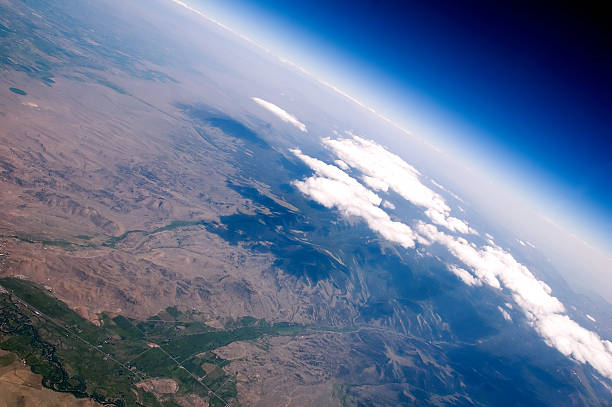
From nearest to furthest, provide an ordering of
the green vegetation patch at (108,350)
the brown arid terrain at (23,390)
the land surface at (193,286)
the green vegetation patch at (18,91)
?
1. the brown arid terrain at (23,390)
2. the green vegetation patch at (108,350)
3. the land surface at (193,286)
4. the green vegetation patch at (18,91)

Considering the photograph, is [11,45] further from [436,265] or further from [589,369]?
[589,369]

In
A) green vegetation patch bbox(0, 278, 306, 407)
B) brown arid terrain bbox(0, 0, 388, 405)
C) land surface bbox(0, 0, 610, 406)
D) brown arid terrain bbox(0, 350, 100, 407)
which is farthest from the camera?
brown arid terrain bbox(0, 0, 388, 405)

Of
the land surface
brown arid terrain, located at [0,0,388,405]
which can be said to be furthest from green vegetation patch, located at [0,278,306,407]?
brown arid terrain, located at [0,0,388,405]

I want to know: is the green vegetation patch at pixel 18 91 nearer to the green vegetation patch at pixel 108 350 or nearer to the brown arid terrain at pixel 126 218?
the brown arid terrain at pixel 126 218

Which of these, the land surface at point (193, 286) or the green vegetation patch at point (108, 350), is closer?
the green vegetation patch at point (108, 350)

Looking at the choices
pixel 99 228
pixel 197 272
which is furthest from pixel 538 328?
pixel 99 228

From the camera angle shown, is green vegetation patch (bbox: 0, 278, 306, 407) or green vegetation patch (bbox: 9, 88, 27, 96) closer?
green vegetation patch (bbox: 0, 278, 306, 407)

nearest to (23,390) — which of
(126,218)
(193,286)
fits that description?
(193,286)

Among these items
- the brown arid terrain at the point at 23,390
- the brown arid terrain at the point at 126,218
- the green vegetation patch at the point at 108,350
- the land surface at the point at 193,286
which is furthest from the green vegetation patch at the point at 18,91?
the brown arid terrain at the point at 23,390

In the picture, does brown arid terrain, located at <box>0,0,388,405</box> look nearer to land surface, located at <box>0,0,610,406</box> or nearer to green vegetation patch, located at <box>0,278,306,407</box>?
land surface, located at <box>0,0,610,406</box>
